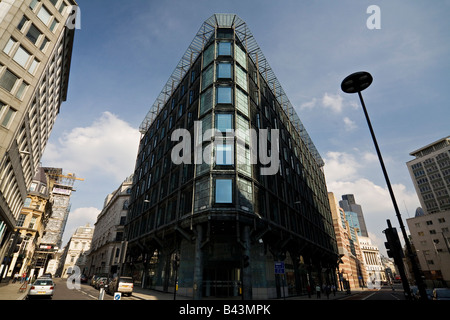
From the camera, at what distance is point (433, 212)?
279ft

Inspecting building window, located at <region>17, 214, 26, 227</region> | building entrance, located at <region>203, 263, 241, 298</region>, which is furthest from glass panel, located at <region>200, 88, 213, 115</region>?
building window, located at <region>17, 214, 26, 227</region>

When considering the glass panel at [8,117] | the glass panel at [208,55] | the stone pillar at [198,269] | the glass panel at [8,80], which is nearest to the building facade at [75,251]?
the glass panel at [8,117]

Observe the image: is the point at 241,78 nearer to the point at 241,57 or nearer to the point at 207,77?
the point at 241,57

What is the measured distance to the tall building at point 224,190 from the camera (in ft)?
79.0

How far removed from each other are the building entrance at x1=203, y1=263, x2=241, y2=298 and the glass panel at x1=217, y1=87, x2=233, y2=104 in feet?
62.9

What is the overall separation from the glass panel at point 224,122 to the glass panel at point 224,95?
2132 mm

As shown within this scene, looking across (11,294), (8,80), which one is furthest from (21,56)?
(11,294)

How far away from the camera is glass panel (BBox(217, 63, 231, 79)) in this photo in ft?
101

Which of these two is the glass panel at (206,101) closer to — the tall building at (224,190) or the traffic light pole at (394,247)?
the tall building at (224,190)

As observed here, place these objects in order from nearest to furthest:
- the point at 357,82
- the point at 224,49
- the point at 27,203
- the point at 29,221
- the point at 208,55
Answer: the point at 357,82, the point at 224,49, the point at 208,55, the point at 29,221, the point at 27,203

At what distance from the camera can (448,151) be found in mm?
87250

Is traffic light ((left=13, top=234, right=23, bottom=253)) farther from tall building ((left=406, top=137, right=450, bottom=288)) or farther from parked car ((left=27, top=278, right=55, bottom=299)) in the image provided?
tall building ((left=406, top=137, right=450, bottom=288))

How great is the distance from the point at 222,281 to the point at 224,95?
2155cm

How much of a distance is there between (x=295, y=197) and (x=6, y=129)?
38.2 m
